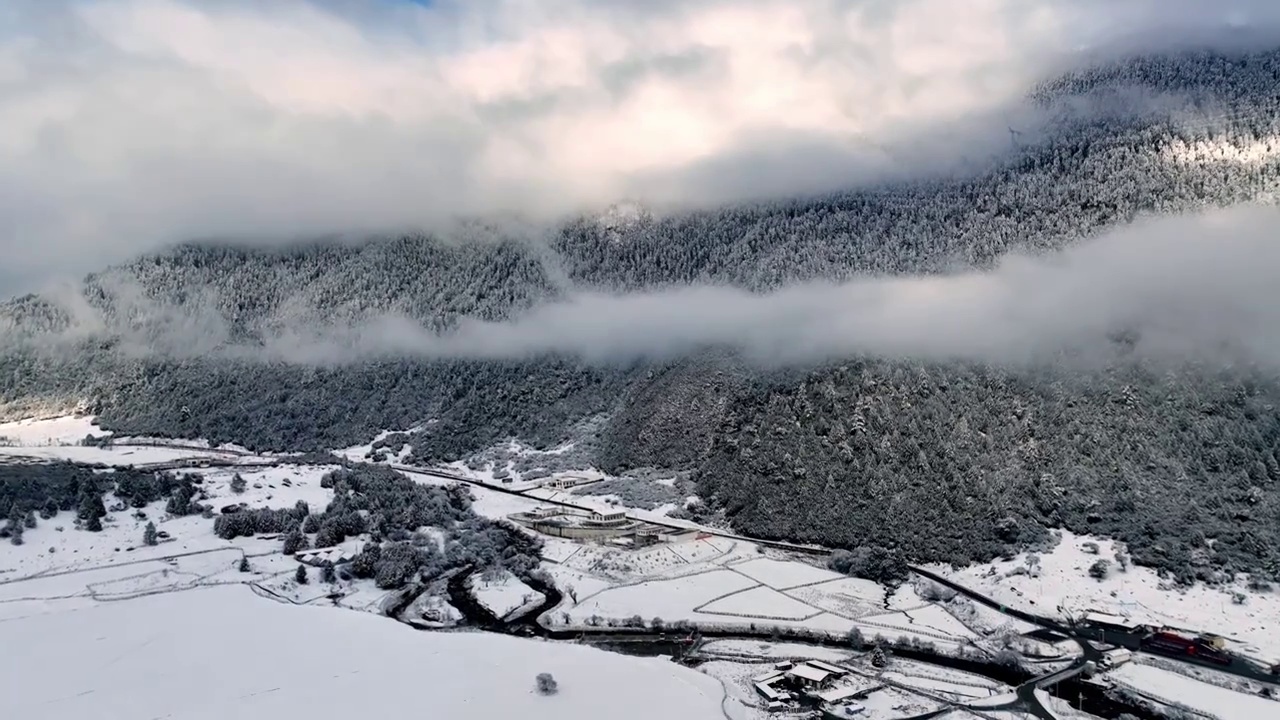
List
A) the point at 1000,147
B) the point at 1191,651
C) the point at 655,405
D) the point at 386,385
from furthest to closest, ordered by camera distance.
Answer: the point at 386,385
the point at 1000,147
the point at 655,405
the point at 1191,651

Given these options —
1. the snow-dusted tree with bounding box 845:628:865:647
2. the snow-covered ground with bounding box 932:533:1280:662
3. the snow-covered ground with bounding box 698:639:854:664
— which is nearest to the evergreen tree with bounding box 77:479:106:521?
the snow-covered ground with bounding box 698:639:854:664

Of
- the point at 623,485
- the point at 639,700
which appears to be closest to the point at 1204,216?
the point at 623,485

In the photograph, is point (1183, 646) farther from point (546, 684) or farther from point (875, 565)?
point (546, 684)

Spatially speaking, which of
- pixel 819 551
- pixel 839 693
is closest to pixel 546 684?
pixel 839 693

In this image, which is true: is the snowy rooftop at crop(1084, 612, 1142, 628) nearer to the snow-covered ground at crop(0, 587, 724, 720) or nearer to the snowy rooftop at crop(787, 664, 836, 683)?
the snowy rooftop at crop(787, 664, 836, 683)

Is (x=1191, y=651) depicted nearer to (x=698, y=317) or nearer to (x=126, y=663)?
(x=126, y=663)

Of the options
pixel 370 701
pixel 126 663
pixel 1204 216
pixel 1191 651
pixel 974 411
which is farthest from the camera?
pixel 1204 216

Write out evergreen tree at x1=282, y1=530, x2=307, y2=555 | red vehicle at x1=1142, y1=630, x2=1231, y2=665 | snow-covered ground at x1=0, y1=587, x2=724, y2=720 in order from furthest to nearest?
1. evergreen tree at x1=282, y1=530, x2=307, y2=555
2. red vehicle at x1=1142, y1=630, x2=1231, y2=665
3. snow-covered ground at x1=0, y1=587, x2=724, y2=720
